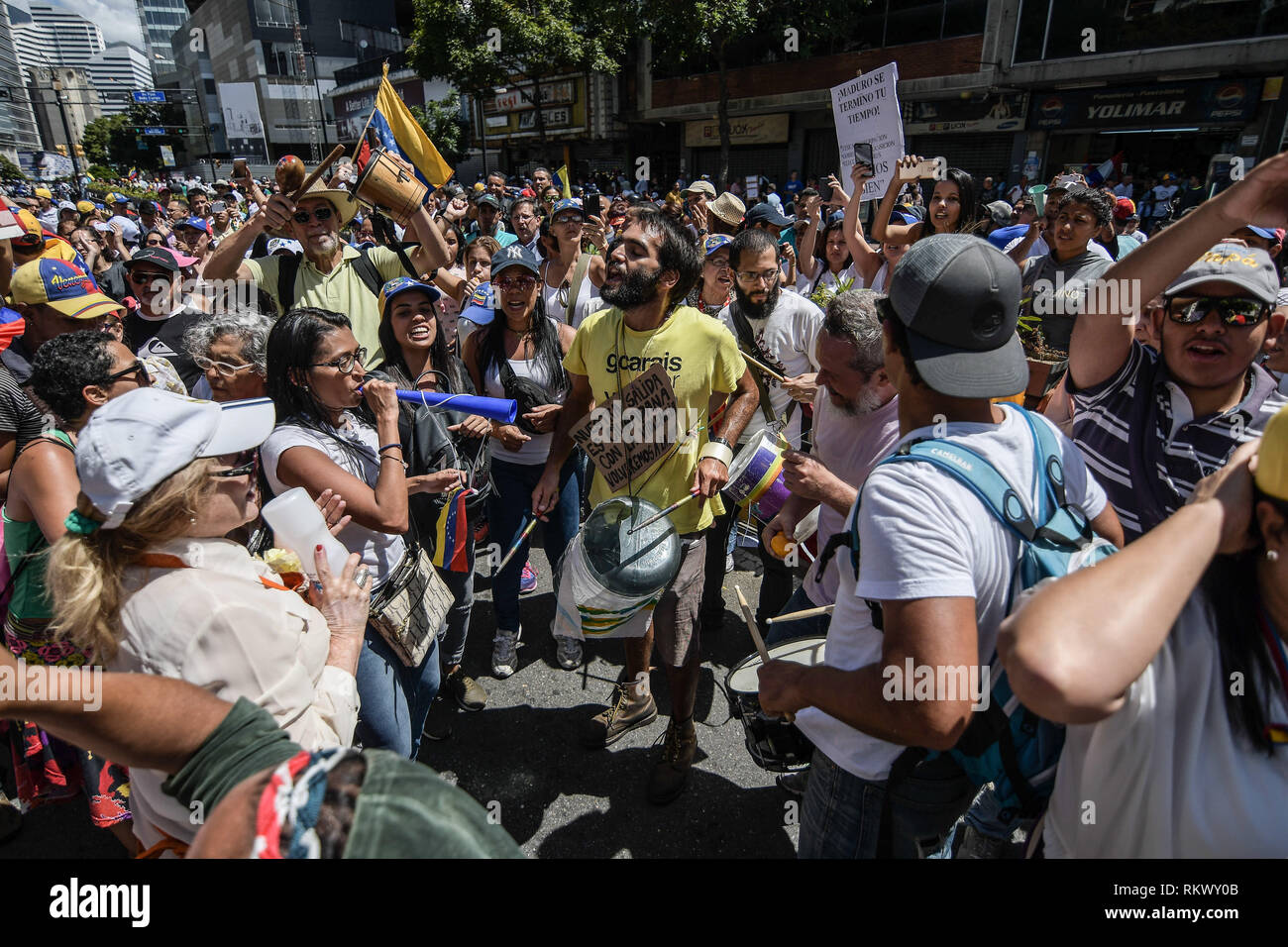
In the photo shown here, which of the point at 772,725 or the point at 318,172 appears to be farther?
the point at 318,172

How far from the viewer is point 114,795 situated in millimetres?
2570

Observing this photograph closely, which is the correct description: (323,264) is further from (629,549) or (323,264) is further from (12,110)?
(12,110)

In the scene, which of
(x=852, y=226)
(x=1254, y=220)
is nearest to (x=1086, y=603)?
(x=1254, y=220)

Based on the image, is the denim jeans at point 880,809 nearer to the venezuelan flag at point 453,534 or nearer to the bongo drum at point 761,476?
the bongo drum at point 761,476

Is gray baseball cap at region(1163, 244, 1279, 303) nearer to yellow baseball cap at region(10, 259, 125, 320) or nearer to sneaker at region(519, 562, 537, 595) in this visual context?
sneaker at region(519, 562, 537, 595)

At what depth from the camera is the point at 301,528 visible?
1.83 metres

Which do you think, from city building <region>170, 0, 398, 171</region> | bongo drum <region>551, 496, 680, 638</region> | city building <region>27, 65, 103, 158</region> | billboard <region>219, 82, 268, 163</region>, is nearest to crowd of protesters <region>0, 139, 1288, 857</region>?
bongo drum <region>551, 496, 680, 638</region>

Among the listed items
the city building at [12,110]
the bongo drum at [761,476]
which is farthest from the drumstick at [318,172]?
the city building at [12,110]

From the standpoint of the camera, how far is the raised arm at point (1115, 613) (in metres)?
0.92

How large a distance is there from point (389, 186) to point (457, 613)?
225 centimetres

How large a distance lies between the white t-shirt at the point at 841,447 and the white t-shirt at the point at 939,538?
0.79 metres

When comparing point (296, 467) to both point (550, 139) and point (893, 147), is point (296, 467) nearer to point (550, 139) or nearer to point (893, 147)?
point (893, 147)

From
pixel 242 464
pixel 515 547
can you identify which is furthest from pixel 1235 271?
pixel 515 547

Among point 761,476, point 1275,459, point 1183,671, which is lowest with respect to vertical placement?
point 761,476
